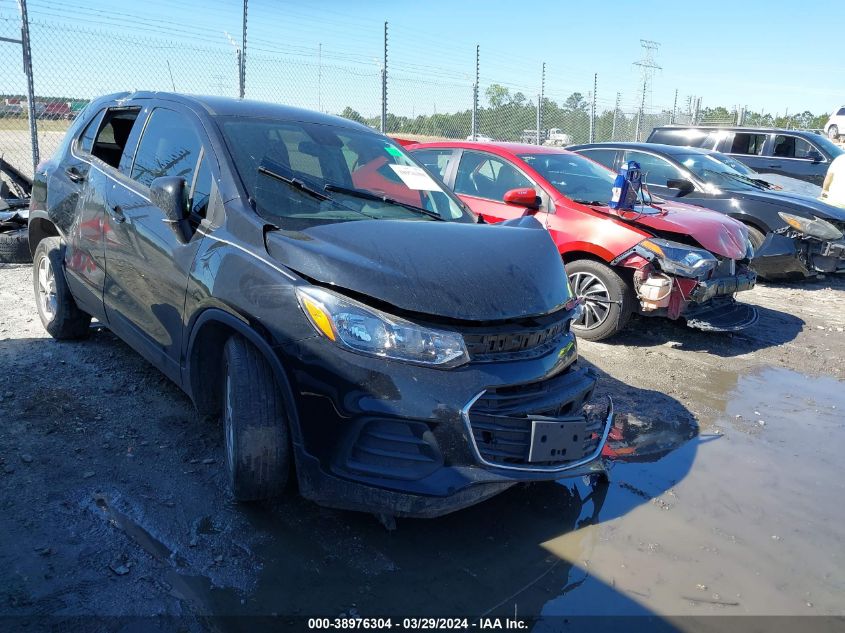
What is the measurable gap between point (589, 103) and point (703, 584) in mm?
16380

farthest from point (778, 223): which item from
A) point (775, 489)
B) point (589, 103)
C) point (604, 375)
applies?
point (589, 103)

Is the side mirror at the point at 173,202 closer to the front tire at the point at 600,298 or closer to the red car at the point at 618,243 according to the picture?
the red car at the point at 618,243

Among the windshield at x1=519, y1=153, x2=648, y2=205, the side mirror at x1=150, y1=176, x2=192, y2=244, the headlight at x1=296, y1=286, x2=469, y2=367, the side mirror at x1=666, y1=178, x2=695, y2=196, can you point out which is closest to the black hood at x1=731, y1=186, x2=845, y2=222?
the side mirror at x1=666, y1=178, x2=695, y2=196

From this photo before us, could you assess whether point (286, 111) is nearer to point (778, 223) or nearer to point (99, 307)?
point (99, 307)

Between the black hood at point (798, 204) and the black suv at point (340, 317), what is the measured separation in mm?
6030

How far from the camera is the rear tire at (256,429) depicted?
2.68 meters

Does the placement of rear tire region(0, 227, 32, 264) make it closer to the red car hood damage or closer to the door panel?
the door panel

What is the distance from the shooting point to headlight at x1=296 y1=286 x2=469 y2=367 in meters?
2.50

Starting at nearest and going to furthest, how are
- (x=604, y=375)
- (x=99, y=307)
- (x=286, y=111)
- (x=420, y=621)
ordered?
(x=420, y=621) → (x=286, y=111) → (x=99, y=307) → (x=604, y=375)

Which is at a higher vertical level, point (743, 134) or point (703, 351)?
point (743, 134)

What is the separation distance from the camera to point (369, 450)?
2.50 m

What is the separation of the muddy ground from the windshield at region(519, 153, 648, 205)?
242 centimetres

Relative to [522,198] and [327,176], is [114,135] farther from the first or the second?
[522,198]

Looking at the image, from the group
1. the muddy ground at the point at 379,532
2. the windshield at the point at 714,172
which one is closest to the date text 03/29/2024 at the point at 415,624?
the muddy ground at the point at 379,532
